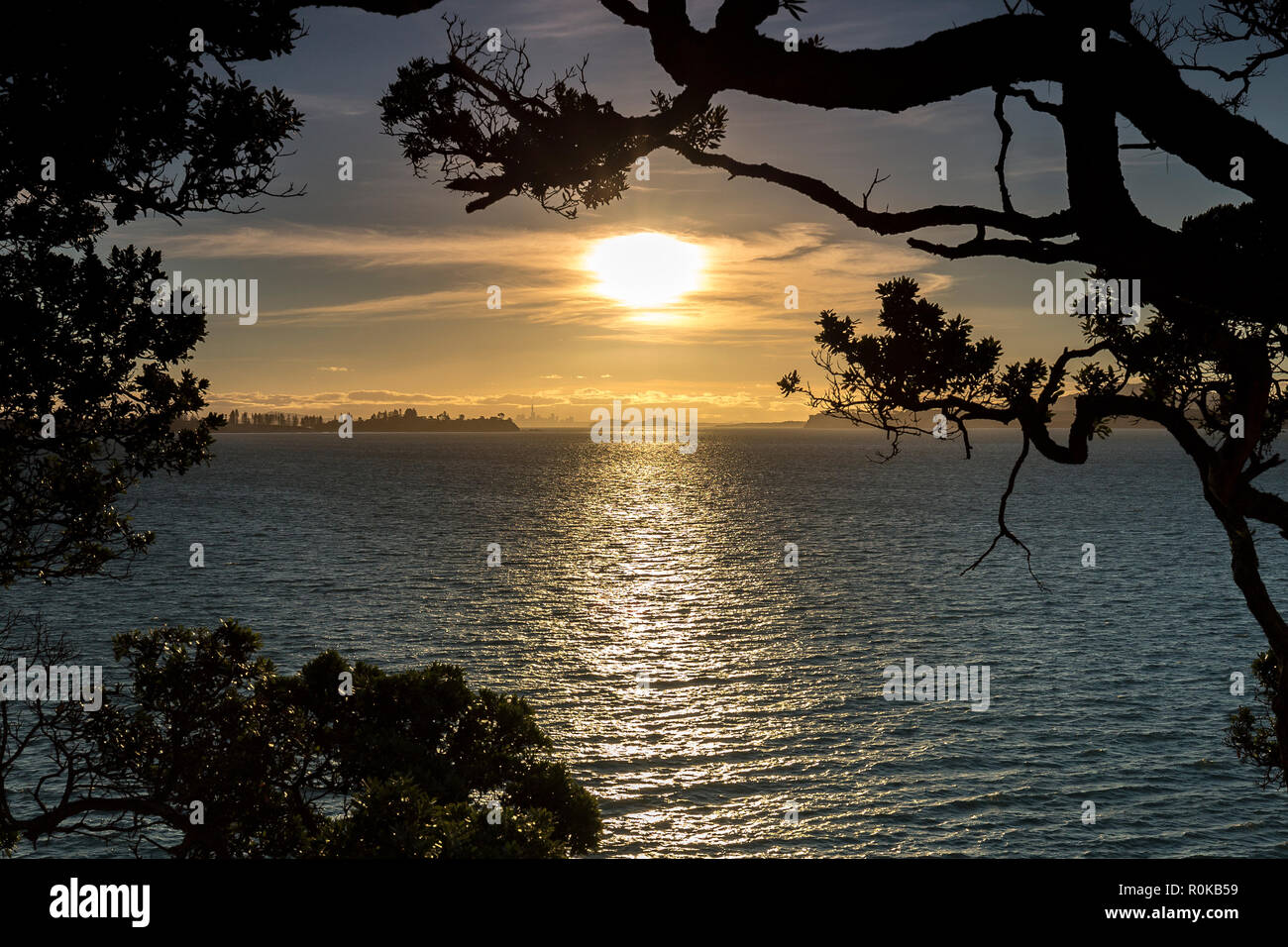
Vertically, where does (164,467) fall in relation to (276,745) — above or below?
above

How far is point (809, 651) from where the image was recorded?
69.1m

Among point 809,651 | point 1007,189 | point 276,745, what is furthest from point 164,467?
point 809,651

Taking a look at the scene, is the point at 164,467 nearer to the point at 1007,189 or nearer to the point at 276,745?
the point at 276,745

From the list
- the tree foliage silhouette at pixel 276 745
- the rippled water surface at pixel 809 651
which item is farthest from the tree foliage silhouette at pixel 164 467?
the rippled water surface at pixel 809 651

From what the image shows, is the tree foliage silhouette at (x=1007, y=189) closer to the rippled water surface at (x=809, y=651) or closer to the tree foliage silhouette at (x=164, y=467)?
the tree foliage silhouette at (x=164, y=467)

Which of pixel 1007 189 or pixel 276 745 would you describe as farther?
pixel 276 745

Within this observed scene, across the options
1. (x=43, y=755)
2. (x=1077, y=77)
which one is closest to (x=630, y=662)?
(x=43, y=755)

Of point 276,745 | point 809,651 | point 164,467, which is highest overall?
point 164,467

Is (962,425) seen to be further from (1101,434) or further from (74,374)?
(74,374)

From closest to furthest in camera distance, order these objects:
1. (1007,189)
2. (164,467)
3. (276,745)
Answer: (1007,189) < (164,467) < (276,745)

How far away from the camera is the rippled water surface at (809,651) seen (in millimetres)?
43000

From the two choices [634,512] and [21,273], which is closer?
[21,273]

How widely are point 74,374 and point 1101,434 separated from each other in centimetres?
1438
